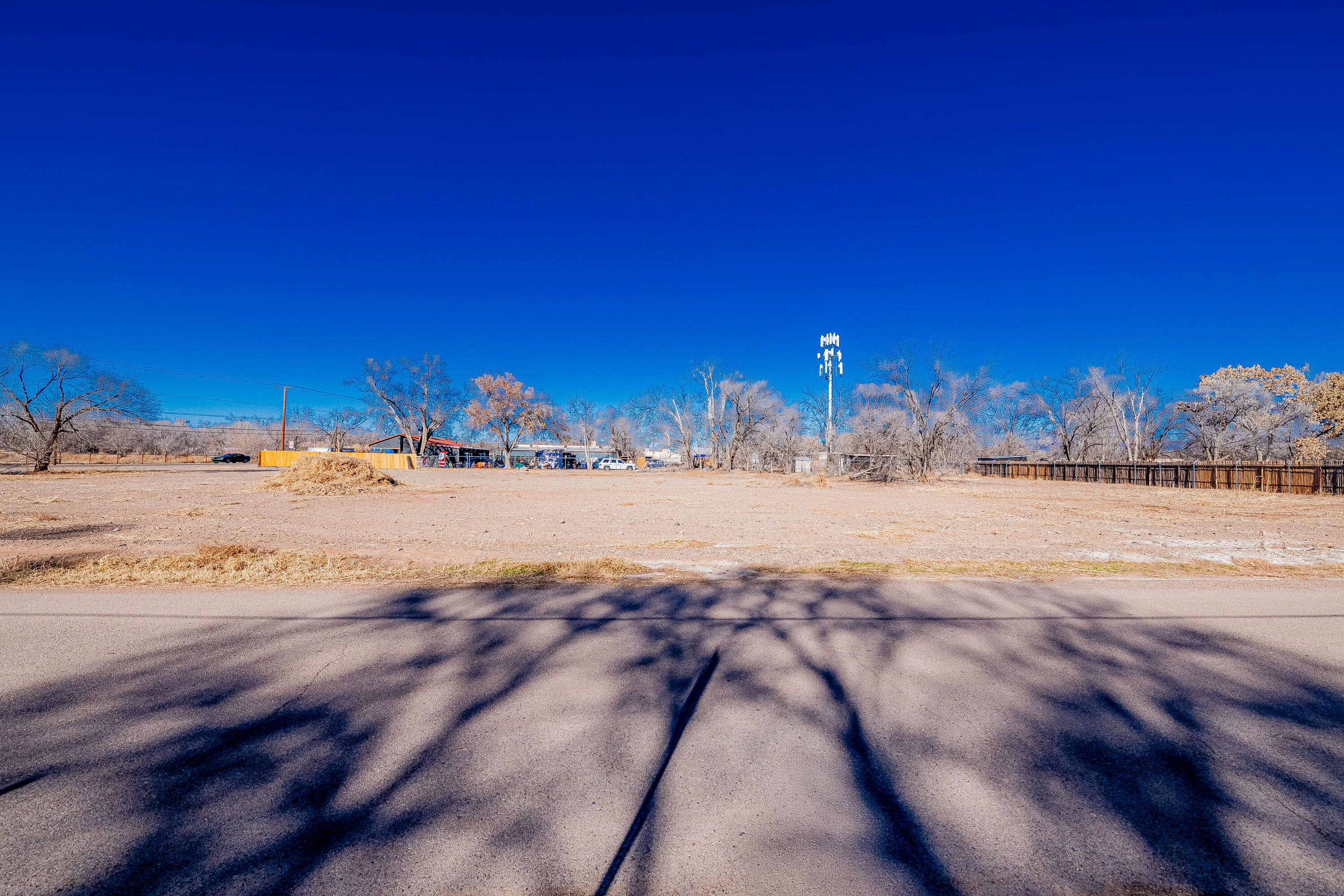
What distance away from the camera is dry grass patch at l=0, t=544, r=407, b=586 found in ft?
19.3

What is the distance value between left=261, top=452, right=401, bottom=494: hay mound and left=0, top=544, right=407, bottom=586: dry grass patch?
16.1 m

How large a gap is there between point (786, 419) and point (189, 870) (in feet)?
190

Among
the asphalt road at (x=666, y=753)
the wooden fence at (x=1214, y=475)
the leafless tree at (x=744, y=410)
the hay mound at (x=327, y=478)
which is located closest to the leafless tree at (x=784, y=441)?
the leafless tree at (x=744, y=410)

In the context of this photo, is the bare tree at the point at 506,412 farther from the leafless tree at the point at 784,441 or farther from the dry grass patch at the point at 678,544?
the dry grass patch at the point at 678,544

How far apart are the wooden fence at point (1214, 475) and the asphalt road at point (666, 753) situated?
112 ft

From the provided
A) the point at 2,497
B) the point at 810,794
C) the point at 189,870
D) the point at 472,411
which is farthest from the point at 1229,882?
the point at 472,411

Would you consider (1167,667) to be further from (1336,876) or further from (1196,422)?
(1196,422)

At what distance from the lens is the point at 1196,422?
46219 mm

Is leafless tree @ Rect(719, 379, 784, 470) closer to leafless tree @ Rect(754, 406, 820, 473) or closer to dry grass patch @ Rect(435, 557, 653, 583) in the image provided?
leafless tree @ Rect(754, 406, 820, 473)

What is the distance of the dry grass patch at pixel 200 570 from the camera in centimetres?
587

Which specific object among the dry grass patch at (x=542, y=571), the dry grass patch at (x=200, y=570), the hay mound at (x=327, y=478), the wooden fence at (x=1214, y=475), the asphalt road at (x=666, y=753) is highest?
the wooden fence at (x=1214, y=475)

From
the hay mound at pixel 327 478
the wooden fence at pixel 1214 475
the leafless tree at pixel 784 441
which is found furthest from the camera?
the leafless tree at pixel 784 441

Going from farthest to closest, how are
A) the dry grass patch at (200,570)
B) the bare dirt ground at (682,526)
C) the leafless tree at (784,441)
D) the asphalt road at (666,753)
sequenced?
the leafless tree at (784,441) < the bare dirt ground at (682,526) < the dry grass patch at (200,570) < the asphalt road at (666,753)

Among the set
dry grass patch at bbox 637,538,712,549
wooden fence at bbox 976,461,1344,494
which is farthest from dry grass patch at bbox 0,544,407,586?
wooden fence at bbox 976,461,1344,494
